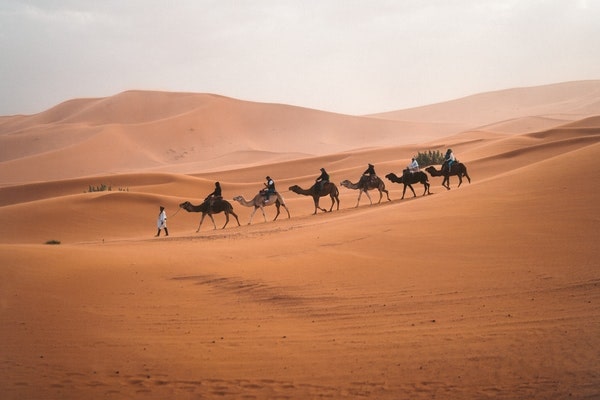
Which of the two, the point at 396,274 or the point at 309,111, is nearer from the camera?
the point at 396,274

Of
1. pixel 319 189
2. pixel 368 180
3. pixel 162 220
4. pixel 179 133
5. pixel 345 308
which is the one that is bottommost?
pixel 345 308

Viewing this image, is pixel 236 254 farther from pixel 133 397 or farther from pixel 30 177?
pixel 30 177

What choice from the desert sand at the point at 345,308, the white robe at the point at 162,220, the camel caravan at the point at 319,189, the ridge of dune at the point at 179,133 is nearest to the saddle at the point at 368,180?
the camel caravan at the point at 319,189

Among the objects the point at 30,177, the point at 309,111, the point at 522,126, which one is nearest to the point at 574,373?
the point at 30,177

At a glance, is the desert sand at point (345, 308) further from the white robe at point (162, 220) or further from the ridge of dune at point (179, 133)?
the ridge of dune at point (179, 133)

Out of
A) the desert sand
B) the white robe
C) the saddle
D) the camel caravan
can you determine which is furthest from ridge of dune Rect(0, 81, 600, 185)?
the desert sand

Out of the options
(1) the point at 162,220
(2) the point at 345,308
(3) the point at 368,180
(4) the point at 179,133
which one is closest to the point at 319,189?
(3) the point at 368,180

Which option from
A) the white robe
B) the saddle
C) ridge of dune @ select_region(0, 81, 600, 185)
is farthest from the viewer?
ridge of dune @ select_region(0, 81, 600, 185)

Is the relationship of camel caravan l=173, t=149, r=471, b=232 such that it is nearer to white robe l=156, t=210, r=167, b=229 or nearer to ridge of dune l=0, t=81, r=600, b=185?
white robe l=156, t=210, r=167, b=229

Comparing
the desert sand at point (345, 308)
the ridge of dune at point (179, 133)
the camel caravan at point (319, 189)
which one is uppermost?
the ridge of dune at point (179, 133)

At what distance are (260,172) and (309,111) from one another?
227 ft

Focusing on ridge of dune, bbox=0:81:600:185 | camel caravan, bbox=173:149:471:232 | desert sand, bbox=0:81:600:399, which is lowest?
desert sand, bbox=0:81:600:399

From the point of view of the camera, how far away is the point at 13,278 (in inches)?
372

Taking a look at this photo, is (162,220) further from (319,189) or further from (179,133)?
(179,133)
